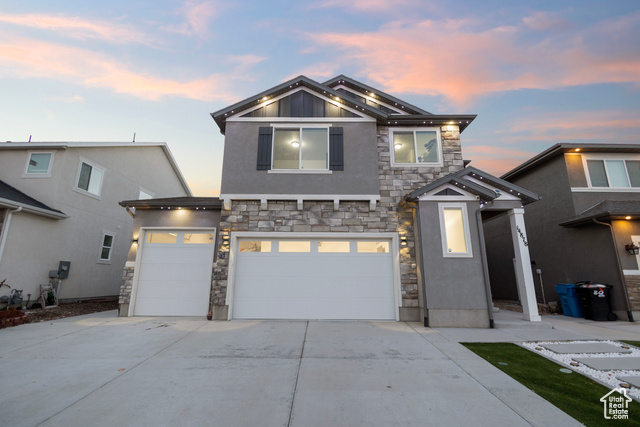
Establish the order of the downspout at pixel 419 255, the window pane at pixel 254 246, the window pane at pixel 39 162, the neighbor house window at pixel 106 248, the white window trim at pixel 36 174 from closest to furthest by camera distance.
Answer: the downspout at pixel 419 255 < the window pane at pixel 254 246 < the white window trim at pixel 36 174 < the window pane at pixel 39 162 < the neighbor house window at pixel 106 248

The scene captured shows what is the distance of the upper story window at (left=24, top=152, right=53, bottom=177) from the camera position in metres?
10.2

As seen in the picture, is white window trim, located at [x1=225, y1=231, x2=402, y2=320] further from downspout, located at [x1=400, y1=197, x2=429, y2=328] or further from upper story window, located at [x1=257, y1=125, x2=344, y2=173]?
upper story window, located at [x1=257, y1=125, x2=344, y2=173]

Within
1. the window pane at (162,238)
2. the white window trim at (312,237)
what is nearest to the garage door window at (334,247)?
the white window trim at (312,237)

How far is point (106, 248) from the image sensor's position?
39.4ft

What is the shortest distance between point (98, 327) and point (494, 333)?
361 inches

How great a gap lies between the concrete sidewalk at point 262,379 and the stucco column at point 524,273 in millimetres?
615

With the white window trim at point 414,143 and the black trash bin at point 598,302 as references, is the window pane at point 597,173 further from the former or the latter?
the white window trim at point 414,143

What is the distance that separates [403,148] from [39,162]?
13.7m

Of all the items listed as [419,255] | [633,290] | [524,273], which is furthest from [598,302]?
[419,255]

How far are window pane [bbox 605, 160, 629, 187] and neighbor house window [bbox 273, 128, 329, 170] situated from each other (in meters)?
10.1

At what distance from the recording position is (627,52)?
954 centimetres

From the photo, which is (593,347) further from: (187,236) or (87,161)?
(87,161)

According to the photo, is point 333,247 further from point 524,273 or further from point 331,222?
point 524,273

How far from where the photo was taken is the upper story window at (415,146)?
816 centimetres
